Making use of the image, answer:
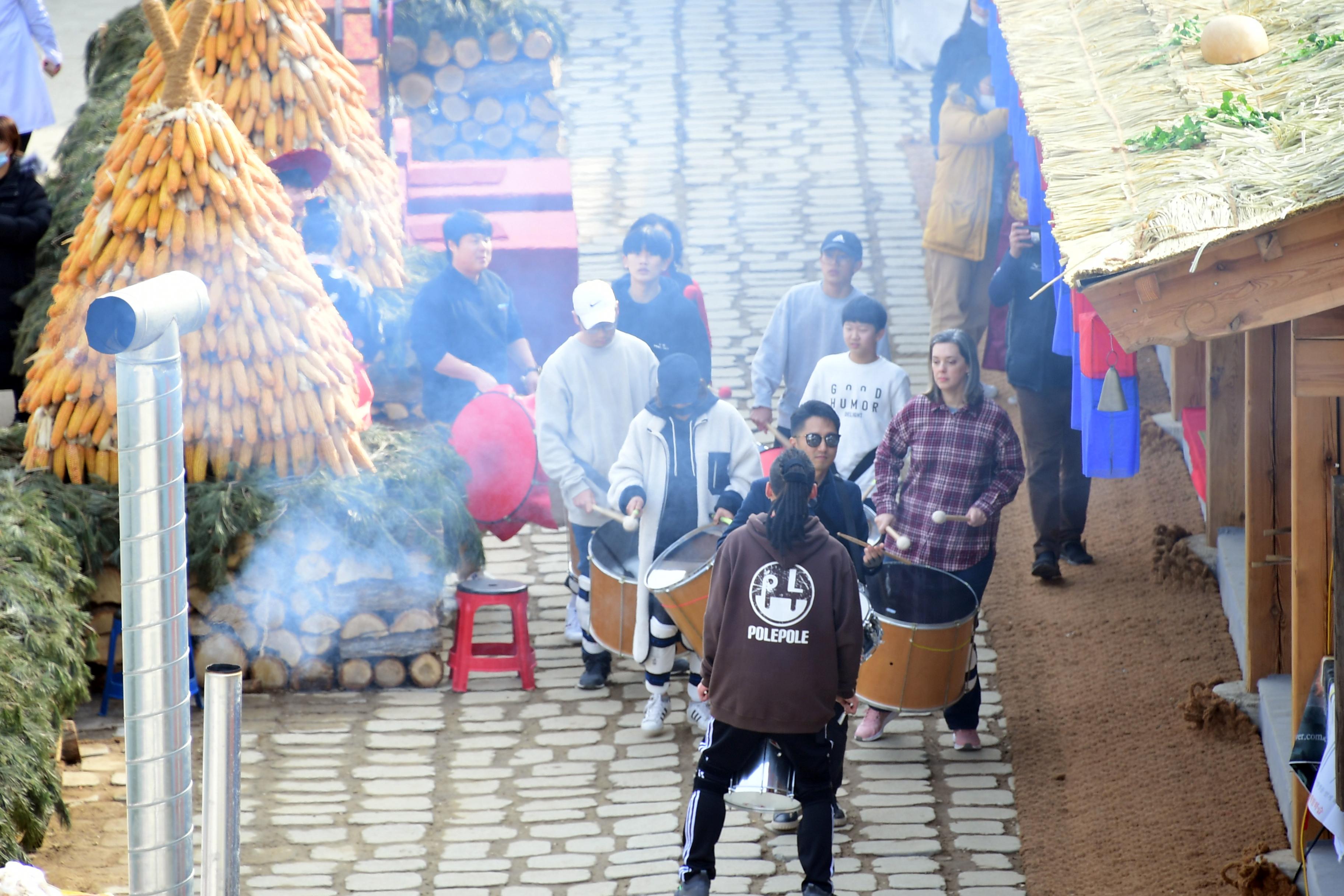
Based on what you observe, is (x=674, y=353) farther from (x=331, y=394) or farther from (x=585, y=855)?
(x=585, y=855)

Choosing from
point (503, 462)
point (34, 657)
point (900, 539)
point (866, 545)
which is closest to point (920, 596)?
point (900, 539)

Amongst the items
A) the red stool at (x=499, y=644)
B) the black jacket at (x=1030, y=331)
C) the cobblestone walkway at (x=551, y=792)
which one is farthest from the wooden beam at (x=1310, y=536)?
the red stool at (x=499, y=644)

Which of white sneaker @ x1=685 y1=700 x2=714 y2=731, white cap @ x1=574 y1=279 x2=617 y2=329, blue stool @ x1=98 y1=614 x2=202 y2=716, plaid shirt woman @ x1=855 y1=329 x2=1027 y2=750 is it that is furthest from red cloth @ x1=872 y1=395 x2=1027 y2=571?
blue stool @ x1=98 y1=614 x2=202 y2=716

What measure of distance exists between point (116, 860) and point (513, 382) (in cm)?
371

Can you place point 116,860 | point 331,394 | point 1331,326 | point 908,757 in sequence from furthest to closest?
point 331,394
point 908,757
point 116,860
point 1331,326

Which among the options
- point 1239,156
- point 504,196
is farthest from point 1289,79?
point 504,196

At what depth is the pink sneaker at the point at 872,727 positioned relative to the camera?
7.65 meters

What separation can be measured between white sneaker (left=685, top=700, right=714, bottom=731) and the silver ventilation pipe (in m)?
3.96

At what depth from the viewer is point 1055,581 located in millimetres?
9016

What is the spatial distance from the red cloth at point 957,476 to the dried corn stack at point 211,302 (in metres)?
2.94

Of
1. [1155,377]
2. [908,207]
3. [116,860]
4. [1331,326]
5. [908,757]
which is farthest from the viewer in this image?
[908,207]

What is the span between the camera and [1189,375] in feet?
31.7

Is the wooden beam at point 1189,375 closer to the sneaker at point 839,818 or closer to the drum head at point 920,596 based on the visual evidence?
the drum head at point 920,596

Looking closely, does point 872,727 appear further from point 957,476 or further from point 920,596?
point 957,476
